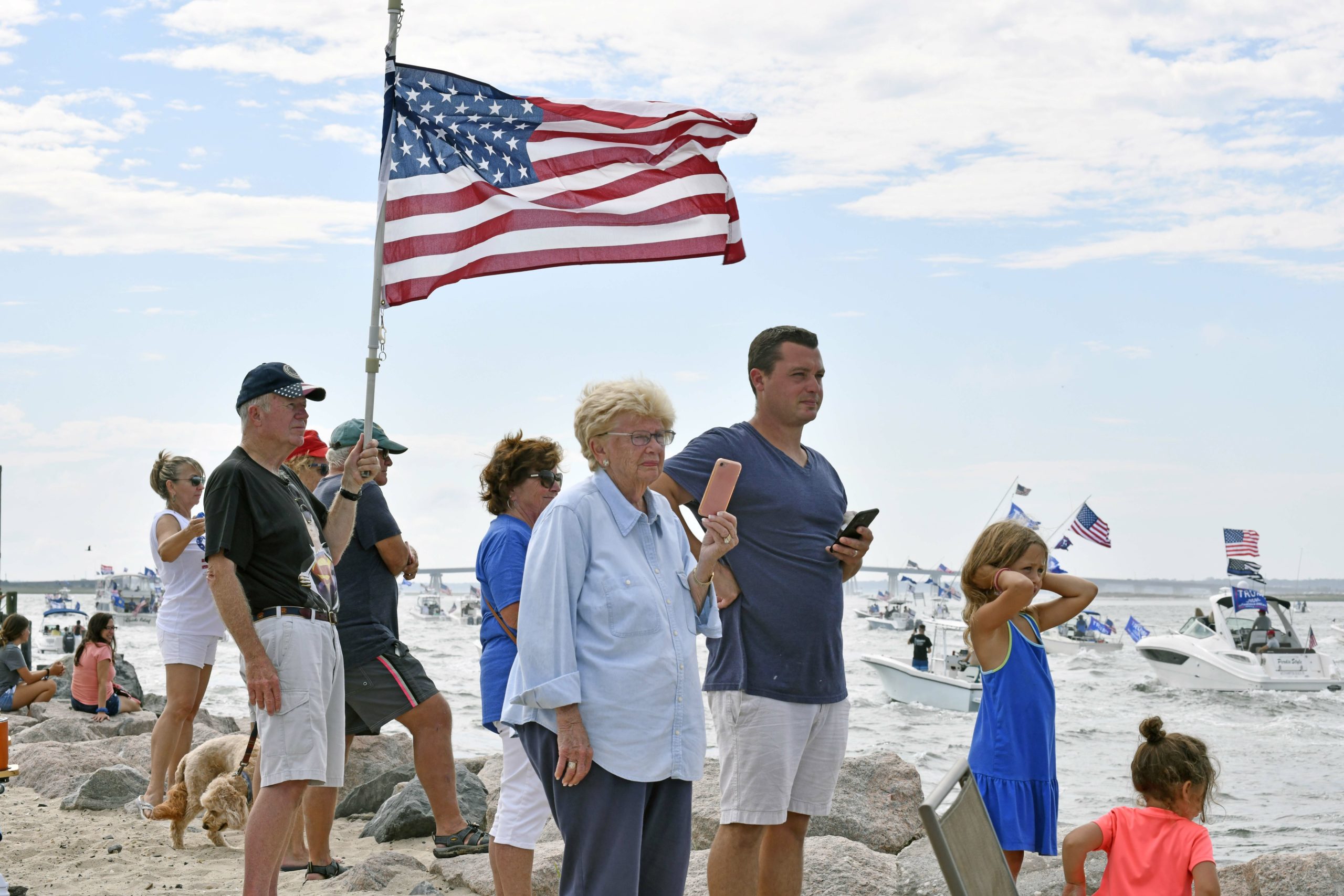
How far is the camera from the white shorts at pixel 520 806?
4.06m

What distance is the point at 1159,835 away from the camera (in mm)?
3330

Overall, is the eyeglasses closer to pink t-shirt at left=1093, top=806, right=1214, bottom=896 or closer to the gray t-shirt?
pink t-shirt at left=1093, top=806, right=1214, bottom=896

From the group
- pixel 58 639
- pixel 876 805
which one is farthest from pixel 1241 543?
pixel 58 639

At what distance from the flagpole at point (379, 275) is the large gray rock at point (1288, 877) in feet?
13.5

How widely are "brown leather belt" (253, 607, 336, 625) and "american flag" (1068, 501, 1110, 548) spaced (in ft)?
89.1

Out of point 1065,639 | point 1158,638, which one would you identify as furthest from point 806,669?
point 1065,639

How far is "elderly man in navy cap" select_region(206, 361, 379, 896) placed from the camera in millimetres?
3893

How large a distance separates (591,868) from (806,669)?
1308 mm

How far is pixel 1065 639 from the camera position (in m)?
53.4

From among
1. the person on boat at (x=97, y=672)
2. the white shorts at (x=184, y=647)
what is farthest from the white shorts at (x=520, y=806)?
the person on boat at (x=97, y=672)

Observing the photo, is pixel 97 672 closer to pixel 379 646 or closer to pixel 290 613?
pixel 379 646

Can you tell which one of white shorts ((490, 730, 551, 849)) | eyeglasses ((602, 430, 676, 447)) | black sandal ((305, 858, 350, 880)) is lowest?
black sandal ((305, 858, 350, 880))

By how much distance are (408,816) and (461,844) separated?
875 millimetres

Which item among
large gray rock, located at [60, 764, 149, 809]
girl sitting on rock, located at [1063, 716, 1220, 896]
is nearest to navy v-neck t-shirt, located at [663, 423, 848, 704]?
girl sitting on rock, located at [1063, 716, 1220, 896]
